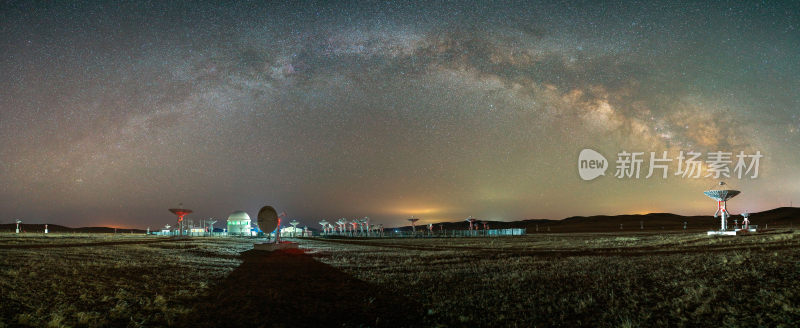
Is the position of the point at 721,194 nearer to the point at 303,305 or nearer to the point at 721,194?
the point at 721,194

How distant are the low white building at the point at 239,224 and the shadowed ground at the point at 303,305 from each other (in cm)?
13537

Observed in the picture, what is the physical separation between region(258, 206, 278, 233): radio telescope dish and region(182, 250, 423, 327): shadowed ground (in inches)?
1729

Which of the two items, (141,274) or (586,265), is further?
(586,265)

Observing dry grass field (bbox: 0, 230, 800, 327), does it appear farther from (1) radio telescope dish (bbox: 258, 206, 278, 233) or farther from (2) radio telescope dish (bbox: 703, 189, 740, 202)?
(1) radio telescope dish (bbox: 258, 206, 278, 233)

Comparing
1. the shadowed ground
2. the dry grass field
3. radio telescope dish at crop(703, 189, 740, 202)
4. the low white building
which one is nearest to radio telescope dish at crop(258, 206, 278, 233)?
the dry grass field

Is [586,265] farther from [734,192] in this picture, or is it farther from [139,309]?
[734,192]

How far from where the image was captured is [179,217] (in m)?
95.9

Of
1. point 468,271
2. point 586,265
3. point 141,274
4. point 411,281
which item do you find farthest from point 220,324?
point 586,265

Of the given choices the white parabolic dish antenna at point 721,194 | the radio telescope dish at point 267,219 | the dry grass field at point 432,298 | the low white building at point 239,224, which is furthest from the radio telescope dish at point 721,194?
the low white building at point 239,224

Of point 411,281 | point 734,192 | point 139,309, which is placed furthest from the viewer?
point 734,192

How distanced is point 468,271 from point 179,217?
301ft

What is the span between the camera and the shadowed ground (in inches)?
Result: 422

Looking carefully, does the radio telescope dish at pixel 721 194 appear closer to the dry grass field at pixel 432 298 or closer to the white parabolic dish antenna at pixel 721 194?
the white parabolic dish antenna at pixel 721 194

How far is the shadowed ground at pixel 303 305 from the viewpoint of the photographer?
422 inches
